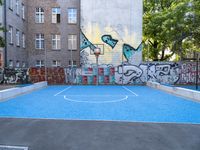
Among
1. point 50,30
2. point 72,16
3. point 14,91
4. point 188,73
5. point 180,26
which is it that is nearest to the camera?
point 14,91

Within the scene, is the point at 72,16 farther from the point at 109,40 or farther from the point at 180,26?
the point at 180,26

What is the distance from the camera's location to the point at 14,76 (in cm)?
2728

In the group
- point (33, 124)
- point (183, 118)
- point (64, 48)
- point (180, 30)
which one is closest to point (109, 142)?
point (33, 124)

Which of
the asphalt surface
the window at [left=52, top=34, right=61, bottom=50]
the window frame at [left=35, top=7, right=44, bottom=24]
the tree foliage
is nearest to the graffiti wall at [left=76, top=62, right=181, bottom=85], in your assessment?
the tree foliage

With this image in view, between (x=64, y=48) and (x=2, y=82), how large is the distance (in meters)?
10.6

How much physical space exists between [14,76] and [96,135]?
22.2 metres

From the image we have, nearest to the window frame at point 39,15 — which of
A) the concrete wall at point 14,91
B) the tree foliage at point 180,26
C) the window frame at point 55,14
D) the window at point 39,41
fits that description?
the window frame at point 55,14

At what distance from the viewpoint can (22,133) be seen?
23.6 feet

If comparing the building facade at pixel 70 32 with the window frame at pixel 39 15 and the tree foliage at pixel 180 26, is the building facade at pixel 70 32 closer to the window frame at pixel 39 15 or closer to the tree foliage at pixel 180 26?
the window frame at pixel 39 15

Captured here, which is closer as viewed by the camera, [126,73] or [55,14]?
[126,73]

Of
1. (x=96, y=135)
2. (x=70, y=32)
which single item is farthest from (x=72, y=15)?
(x=96, y=135)

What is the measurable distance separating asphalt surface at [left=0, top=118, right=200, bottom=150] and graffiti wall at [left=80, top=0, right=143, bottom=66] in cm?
2353

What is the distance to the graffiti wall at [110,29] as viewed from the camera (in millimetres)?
31828

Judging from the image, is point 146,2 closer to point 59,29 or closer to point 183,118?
point 59,29
